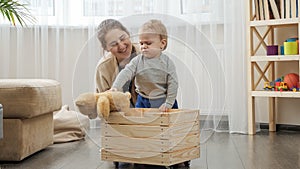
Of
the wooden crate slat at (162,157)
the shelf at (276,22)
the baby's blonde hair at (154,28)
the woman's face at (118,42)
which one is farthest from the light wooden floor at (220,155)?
the shelf at (276,22)

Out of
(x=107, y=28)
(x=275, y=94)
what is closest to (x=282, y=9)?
(x=275, y=94)

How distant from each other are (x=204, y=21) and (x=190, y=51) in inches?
42.2

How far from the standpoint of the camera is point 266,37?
2.98m

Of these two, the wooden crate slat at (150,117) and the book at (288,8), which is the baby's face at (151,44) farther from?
the book at (288,8)

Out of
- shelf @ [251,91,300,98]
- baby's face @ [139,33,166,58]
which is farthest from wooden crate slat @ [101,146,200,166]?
shelf @ [251,91,300,98]

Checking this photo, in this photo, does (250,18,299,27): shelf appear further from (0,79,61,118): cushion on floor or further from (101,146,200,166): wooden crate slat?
(0,79,61,118): cushion on floor

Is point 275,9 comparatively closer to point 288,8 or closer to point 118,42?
point 288,8

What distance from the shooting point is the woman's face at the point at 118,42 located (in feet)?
5.56

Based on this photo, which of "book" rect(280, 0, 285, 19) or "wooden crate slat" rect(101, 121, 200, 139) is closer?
"wooden crate slat" rect(101, 121, 200, 139)

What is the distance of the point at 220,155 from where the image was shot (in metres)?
2.05

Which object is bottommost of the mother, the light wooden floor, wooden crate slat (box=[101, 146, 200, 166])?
the light wooden floor

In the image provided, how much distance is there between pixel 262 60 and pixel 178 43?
1002mm

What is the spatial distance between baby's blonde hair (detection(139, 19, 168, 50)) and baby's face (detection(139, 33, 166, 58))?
0.01 meters

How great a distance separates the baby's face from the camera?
1696mm
